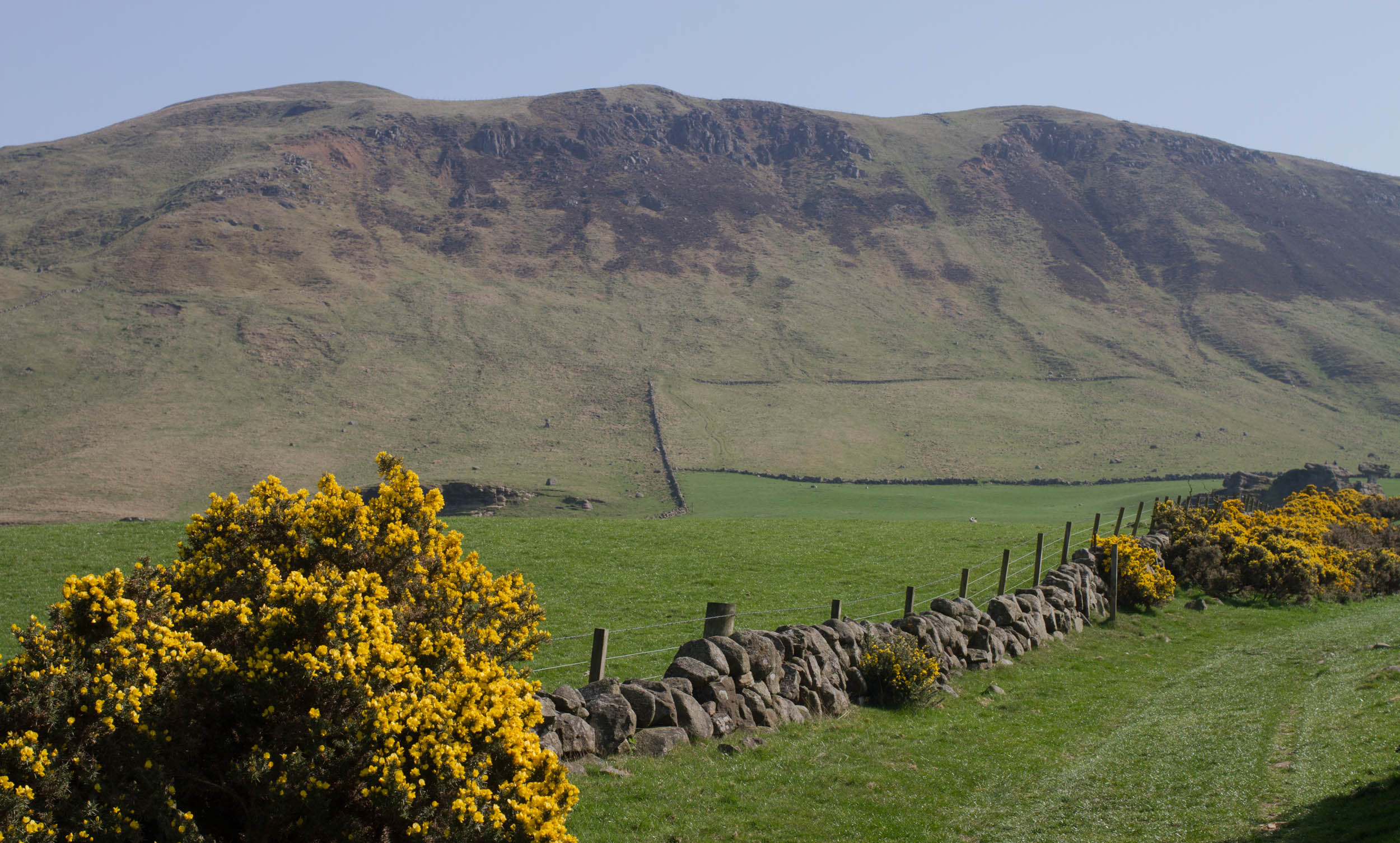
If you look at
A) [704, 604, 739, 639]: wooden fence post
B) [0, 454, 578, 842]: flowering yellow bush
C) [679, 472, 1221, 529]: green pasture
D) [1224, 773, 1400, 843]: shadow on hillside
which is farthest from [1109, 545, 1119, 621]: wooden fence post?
[679, 472, 1221, 529]: green pasture

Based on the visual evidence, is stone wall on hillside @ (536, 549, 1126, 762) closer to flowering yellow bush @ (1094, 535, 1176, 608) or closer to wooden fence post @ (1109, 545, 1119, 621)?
wooden fence post @ (1109, 545, 1119, 621)

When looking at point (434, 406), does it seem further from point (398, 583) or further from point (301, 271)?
point (398, 583)

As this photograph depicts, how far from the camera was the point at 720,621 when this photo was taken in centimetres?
1403

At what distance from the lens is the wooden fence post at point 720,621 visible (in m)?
14.0

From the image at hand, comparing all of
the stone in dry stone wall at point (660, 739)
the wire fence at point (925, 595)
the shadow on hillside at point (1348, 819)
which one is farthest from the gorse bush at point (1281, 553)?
the stone in dry stone wall at point (660, 739)

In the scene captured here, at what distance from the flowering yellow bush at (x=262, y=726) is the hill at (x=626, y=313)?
6646 cm

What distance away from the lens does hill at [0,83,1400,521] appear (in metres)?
89.3

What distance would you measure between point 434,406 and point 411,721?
314ft

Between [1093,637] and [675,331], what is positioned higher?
[675,331]

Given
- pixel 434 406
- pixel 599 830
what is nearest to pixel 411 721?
pixel 599 830

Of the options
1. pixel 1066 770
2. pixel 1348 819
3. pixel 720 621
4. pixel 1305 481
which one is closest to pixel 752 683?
pixel 720 621

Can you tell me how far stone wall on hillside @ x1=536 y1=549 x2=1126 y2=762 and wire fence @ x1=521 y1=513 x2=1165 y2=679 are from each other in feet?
2.26

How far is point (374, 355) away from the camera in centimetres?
10694

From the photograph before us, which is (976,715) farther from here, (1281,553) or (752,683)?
(1281,553)
